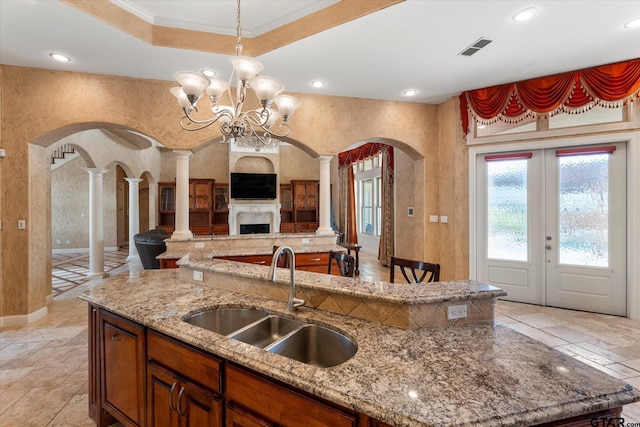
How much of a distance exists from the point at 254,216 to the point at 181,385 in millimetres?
8223

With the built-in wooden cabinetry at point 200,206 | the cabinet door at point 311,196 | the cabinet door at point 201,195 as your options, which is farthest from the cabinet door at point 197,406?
the cabinet door at point 311,196

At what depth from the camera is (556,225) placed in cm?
419

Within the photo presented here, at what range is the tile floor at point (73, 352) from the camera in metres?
2.25

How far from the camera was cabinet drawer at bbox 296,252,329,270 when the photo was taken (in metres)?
4.30

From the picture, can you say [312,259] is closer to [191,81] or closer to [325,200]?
[325,200]

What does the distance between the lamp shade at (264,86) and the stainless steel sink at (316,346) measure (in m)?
1.63

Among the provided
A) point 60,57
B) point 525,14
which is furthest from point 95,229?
point 525,14

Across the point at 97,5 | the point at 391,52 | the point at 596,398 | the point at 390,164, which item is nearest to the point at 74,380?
the point at 97,5

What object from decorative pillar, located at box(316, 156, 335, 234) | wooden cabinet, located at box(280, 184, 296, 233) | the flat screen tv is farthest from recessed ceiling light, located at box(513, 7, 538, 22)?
wooden cabinet, located at box(280, 184, 296, 233)

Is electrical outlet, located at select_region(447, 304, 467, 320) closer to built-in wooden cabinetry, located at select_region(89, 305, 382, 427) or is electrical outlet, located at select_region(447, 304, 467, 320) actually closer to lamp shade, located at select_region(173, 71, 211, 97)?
built-in wooden cabinetry, located at select_region(89, 305, 382, 427)

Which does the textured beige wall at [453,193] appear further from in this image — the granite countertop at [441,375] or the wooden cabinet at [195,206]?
the wooden cabinet at [195,206]

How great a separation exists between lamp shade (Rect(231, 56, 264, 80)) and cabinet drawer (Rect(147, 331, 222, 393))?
5.69ft

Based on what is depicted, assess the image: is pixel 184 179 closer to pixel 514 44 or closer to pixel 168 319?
pixel 168 319

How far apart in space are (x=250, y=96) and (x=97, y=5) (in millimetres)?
1963
